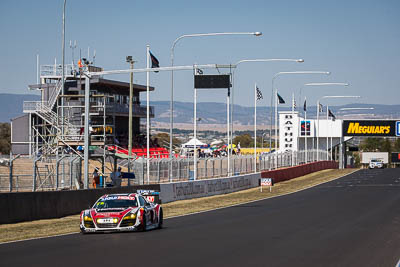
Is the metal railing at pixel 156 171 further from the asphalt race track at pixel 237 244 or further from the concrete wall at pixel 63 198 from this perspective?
the asphalt race track at pixel 237 244

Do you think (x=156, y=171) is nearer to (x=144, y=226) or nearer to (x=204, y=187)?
(x=204, y=187)

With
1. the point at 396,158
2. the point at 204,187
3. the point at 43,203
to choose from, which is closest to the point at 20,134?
the point at 204,187

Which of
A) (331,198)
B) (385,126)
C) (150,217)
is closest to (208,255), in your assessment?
(150,217)

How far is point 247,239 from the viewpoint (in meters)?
17.9

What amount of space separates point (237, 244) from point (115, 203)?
5.50 m

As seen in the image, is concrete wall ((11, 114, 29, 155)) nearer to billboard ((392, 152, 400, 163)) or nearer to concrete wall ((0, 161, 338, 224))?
concrete wall ((0, 161, 338, 224))

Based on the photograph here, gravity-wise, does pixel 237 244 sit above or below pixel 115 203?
below

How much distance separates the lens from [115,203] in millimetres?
20859

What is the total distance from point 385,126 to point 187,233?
294ft

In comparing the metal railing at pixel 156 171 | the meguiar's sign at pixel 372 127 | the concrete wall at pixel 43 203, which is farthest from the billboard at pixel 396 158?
the concrete wall at pixel 43 203

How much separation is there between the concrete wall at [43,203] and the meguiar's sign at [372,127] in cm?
7788

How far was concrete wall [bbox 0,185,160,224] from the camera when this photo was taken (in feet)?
77.3

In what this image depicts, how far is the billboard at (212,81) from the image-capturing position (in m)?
34.8

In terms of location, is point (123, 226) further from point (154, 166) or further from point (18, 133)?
point (18, 133)
